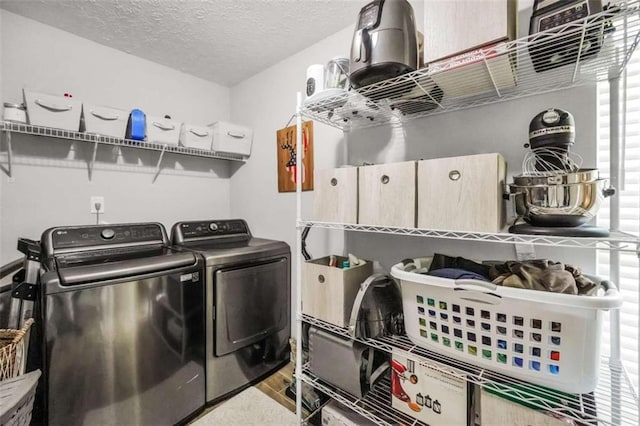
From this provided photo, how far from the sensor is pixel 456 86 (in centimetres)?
122

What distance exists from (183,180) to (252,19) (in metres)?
1.43

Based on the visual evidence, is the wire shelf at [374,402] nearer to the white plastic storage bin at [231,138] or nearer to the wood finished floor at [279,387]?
the wood finished floor at [279,387]

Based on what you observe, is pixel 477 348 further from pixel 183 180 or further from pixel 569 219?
pixel 183 180

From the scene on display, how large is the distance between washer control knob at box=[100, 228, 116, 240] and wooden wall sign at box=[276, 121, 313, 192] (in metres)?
1.17

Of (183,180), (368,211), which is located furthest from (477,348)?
(183,180)

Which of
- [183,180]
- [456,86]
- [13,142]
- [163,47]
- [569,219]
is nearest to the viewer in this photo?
[569,219]

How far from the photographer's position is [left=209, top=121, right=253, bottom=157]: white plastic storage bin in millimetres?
2307

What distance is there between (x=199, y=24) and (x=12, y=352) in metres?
1.97

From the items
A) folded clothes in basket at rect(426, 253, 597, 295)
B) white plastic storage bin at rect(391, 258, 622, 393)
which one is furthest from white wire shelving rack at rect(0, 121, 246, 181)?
folded clothes in basket at rect(426, 253, 597, 295)

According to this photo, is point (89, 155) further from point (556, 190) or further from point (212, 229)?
point (556, 190)

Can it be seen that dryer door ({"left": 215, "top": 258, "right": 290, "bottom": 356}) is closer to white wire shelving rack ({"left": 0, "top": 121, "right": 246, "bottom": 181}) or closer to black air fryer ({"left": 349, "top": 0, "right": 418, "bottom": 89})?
white wire shelving rack ({"left": 0, "top": 121, "right": 246, "bottom": 181})

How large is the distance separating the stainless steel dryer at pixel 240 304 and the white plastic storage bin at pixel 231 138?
65cm

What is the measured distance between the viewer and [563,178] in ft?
2.83

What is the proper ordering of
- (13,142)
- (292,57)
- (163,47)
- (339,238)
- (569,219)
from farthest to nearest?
(292,57) → (163,47) → (339,238) → (13,142) → (569,219)
